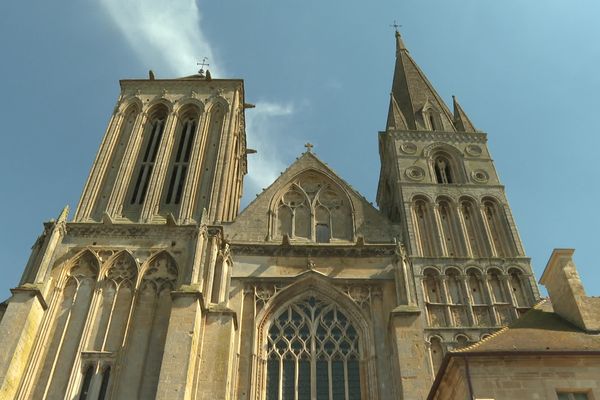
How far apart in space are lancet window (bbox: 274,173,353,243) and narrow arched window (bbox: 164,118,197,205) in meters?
3.72

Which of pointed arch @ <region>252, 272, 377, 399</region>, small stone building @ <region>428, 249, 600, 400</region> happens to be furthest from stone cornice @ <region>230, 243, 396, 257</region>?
small stone building @ <region>428, 249, 600, 400</region>

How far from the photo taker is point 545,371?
1175 cm

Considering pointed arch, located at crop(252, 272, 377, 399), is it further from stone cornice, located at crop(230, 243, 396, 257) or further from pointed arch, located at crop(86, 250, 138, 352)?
A: pointed arch, located at crop(86, 250, 138, 352)

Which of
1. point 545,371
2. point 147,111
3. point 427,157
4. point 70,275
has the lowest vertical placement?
point 545,371

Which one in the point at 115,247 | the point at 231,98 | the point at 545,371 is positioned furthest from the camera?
the point at 231,98

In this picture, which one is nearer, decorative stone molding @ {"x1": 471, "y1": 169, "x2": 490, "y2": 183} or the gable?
the gable

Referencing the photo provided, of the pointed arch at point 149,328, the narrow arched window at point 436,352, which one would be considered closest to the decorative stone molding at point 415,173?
the narrow arched window at point 436,352

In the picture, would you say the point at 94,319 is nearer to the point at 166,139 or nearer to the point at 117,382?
the point at 117,382

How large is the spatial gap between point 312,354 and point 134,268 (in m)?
6.00

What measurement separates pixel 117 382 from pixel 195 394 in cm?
214

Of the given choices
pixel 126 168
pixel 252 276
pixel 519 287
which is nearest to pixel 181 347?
pixel 252 276

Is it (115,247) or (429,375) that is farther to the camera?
(115,247)

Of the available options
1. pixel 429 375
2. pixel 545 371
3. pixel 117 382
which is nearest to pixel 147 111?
pixel 117 382

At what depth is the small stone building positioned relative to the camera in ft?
37.9
